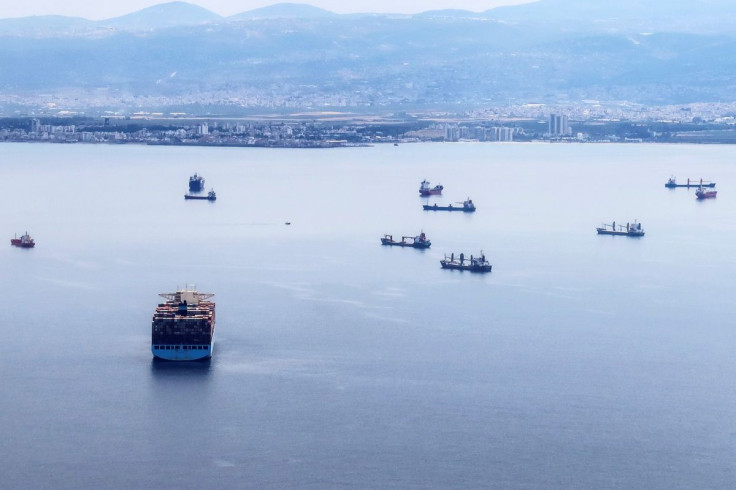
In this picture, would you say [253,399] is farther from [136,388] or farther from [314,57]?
[314,57]

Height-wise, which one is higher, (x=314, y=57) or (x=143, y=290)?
(x=314, y=57)

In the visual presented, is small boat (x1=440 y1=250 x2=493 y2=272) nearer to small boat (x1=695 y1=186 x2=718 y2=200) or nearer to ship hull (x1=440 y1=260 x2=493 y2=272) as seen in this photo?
ship hull (x1=440 y1=260 x2=493 y2=272)

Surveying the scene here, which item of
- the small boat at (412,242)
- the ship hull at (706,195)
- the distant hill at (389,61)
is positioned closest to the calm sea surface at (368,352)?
the small boat at (412,242)

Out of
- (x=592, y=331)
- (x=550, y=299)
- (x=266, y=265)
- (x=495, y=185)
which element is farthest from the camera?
(x=495, y=185)

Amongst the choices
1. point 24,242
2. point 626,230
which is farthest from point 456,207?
point 24,242

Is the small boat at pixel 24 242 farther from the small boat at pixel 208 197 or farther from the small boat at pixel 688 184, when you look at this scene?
the small boat at pixel 688 184

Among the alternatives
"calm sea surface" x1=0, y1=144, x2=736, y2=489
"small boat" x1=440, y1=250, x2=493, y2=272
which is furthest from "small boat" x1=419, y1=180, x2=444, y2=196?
"small boat" x1=440, y1=250, x2=493, y2=272

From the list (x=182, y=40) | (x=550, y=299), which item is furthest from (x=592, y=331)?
(x=182, y=40)
